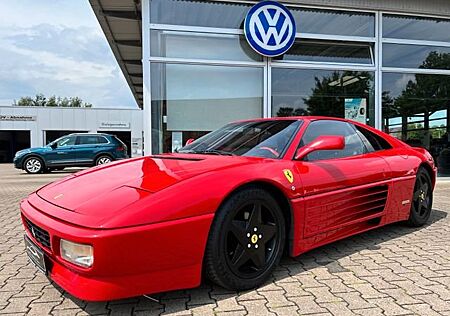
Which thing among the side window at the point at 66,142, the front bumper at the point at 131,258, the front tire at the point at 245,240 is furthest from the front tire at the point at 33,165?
the front tire at the point at 245,240

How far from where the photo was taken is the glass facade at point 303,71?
8.34 meters

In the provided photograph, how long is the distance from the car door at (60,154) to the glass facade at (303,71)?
8.18 meters

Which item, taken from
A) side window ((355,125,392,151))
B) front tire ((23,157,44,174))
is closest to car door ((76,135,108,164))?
front tire ((23,157,44,174))

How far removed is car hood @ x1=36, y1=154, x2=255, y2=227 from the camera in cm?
220

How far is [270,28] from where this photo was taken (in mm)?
8492

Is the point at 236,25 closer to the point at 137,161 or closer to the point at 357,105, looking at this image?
the point at 357,105

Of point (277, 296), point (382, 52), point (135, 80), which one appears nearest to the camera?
point (277, 296)

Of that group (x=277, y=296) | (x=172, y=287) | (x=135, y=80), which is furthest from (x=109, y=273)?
(x=135, y=80)

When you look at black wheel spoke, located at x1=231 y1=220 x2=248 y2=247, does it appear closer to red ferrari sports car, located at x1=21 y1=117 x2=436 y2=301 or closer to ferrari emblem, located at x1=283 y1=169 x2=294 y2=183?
red ferrari sports car, located at x1=21 y1=117 x2=436 y2=301

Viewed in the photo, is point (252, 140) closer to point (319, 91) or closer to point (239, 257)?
point (239, 257)

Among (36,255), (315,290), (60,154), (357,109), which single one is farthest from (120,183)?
(60,154)

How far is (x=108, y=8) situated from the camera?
9.31 m

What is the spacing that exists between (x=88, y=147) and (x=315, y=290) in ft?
45.9

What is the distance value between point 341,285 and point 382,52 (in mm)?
8022
